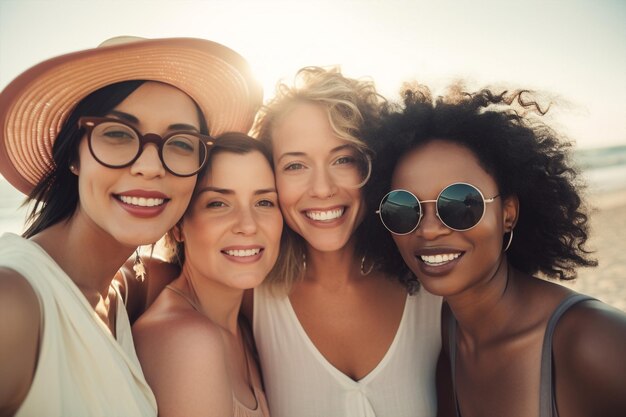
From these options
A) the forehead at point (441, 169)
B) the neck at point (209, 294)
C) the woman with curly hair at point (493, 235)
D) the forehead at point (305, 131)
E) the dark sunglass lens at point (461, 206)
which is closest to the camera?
the woman with curly hair at point (493, 235)

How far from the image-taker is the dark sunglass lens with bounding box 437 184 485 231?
8.62 feet

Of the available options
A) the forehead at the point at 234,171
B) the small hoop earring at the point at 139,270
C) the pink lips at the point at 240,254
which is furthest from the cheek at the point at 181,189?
the small hoop earring at the point at 139,270

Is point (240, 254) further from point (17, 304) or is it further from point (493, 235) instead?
point (493, 235)

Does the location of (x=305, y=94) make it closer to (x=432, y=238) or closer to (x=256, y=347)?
(x=432, y=238)

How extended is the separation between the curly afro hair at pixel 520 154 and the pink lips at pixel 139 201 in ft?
5.37

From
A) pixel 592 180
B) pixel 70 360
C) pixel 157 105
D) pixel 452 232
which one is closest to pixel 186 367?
pixel 70 360

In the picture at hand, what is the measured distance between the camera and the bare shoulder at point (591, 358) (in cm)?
203

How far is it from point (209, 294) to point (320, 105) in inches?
66.4

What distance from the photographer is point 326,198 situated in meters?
3.36

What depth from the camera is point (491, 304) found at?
9.49 ft

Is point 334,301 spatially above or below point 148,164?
below

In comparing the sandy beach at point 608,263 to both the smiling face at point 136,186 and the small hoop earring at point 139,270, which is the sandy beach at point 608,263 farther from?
the small hoop earring at point 139,270

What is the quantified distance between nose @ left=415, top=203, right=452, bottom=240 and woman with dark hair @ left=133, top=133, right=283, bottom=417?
1.10 m

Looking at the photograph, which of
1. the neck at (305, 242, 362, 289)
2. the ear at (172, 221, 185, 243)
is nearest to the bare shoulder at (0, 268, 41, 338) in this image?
the ear at (172, 221, 185, 243)
